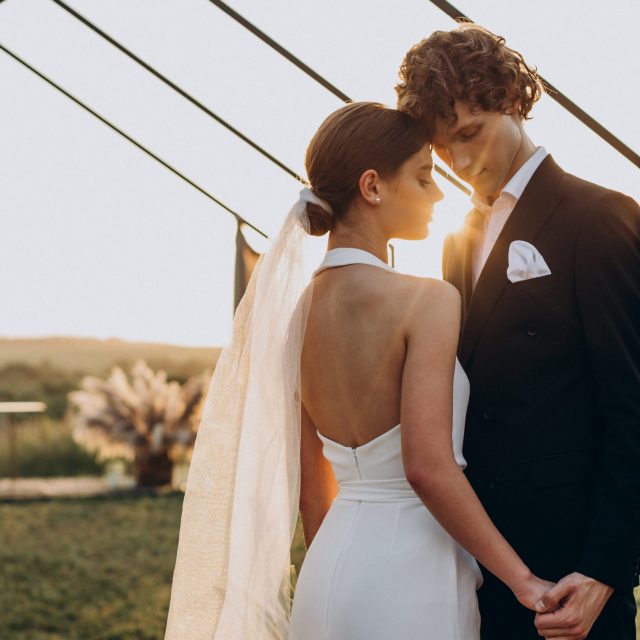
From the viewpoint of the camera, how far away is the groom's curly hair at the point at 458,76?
2148 mm

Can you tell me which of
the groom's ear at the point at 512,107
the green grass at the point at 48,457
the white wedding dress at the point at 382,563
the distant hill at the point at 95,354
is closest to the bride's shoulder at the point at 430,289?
the white wedding dress at the point at 382,563

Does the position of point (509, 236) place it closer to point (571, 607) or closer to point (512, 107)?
point (512, 107)

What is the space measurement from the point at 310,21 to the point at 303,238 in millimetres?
2093

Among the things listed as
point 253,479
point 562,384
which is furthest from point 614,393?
point 253,479

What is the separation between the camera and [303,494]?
7.78 feet

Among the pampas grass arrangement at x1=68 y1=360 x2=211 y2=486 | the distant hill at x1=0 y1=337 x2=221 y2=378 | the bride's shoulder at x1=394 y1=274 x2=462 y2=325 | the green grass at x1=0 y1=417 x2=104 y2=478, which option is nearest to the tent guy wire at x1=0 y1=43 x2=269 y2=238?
the bride's shoulder at x1=394 y1=274 x2=462 y2=325

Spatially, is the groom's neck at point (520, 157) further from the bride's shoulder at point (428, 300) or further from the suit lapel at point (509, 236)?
the bride's shoulder at point (428, 300)

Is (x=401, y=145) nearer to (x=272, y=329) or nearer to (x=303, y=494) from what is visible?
(x=272, y=329)

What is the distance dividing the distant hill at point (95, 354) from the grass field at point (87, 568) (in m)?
7.52

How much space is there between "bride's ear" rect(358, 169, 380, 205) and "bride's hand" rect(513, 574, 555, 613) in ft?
2.81

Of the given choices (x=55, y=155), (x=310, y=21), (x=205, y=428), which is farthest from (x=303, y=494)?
(x=55, y=155)

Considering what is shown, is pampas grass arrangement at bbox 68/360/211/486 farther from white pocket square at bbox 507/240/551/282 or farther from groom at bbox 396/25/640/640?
white pocket square at bbox 507/240/551/282

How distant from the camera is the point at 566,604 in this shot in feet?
6.11

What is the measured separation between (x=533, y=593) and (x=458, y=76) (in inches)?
44.6
